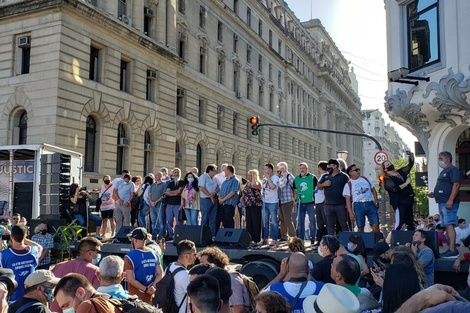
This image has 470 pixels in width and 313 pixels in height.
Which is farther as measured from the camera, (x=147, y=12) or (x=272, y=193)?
(x=147, y=12)

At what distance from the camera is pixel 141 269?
6.38 m

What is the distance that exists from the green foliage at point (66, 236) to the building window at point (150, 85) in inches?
673

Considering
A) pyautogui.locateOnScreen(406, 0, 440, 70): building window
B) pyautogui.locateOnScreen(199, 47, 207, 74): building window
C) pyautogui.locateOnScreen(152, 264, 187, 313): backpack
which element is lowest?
pyautogui.locateOnScreen(152, 264, 187, 313): backpack

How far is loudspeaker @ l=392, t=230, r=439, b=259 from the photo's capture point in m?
7.84

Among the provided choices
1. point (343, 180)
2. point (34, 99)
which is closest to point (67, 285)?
point (343, 180)

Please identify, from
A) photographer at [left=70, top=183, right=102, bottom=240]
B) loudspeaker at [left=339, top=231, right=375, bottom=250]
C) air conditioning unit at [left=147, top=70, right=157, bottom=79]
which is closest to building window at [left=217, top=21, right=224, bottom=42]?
air conditioning unit at [left=147, top=70, right=157, bottom=79]

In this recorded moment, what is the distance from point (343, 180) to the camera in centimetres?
992

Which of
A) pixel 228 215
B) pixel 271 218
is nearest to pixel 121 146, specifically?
pixel 228 215

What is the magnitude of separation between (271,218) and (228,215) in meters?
1.16

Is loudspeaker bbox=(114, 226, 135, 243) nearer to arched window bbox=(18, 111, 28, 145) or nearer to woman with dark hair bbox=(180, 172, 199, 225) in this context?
woman with dark hair bbox=(180, 172, 199, 225)

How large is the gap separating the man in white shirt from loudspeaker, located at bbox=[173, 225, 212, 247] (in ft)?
5.02

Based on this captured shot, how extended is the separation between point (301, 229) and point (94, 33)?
673 inches

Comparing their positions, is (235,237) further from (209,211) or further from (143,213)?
(143,213)

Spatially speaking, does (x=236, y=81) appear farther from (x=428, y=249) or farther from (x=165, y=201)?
(x=428, y=249)
